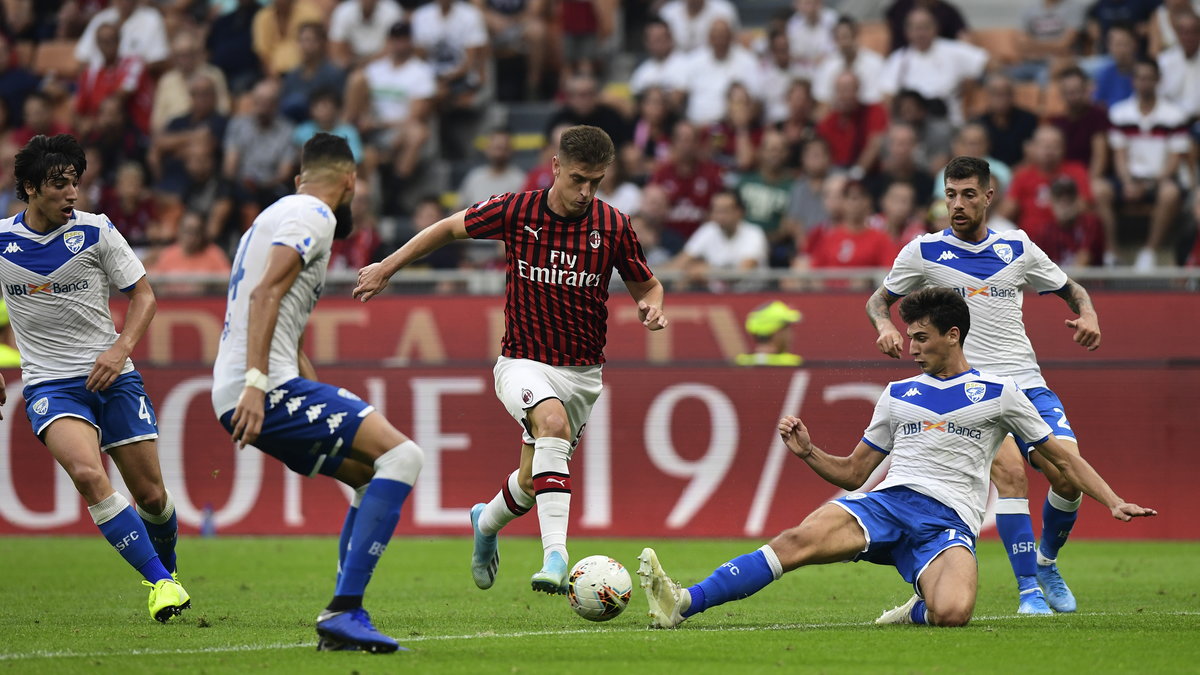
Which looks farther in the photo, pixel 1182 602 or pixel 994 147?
pixel 994 147

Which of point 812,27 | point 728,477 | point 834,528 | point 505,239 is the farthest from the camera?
point 812,27

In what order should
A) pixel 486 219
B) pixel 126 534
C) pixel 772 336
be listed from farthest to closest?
pixel 772 336
pixel 486 219
pixel 126 534

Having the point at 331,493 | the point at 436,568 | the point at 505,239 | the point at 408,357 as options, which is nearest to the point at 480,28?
the point at 408,357

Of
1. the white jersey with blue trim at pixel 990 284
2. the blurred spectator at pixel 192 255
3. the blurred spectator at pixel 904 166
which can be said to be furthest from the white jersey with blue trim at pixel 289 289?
the blurred spectator at pixel 904 166

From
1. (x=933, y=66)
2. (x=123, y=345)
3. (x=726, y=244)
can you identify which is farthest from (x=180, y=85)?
(x=123, y=345)

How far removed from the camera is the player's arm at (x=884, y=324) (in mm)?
8328

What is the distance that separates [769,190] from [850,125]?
131 centimetres

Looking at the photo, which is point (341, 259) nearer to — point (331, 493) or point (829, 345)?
point (331, 493)

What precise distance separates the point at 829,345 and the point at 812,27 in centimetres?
612

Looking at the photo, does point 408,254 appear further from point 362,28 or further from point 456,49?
point 362,28

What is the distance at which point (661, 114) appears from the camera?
17.5 meters

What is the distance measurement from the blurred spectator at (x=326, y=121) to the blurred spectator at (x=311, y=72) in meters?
0.42

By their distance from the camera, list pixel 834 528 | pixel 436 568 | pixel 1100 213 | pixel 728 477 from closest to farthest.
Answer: pixel 834 528, pixel 436 568, pixel 728 477, pixel 1100 213

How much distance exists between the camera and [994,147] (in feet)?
53.3
